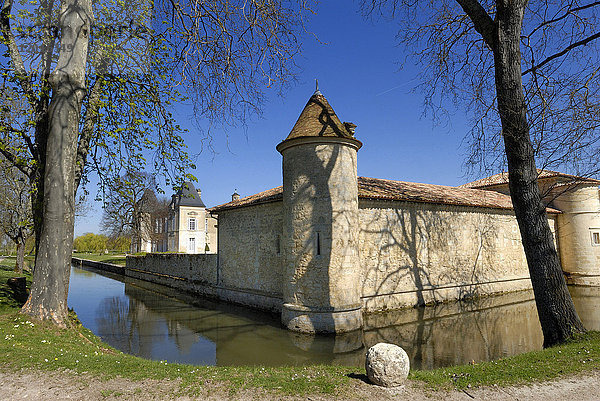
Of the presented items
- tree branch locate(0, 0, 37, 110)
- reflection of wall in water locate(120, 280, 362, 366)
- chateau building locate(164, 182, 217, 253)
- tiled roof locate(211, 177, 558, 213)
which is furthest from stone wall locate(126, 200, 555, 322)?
chateau building locate(164, 182, 217, 253)

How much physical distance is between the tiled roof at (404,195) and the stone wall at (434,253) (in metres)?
0.30

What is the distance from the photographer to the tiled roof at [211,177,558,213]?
1268 centimetres

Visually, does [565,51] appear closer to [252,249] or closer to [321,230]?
[321,230]

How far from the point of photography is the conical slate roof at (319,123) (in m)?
10.4

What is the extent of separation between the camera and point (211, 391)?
4.14 metres

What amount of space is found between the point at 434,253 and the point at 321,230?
6080 millimetres

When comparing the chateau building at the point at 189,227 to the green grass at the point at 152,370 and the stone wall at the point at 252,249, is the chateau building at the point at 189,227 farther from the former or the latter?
the green grass at the point at 152,370

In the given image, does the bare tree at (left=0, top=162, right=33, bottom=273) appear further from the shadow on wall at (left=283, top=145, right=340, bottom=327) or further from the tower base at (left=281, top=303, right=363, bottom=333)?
the tower base at (left=281, top=303, right=363, bottom=333)

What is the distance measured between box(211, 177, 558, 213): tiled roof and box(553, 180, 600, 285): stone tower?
13.3 ft

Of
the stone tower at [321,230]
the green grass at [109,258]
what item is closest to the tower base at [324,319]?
the stone tower at [321,230]

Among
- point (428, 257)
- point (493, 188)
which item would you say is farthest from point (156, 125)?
point (493, 188)

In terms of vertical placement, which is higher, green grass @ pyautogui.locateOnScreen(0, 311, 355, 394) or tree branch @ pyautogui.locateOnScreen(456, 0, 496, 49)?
tree branch @ pyautogui.locateOnScreen(456, 0, 496, 49)

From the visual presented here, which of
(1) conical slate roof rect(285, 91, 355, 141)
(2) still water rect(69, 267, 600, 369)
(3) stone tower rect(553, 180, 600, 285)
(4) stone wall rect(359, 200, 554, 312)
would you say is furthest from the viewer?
(3) stone tower rect(553, 180, 600, 285)

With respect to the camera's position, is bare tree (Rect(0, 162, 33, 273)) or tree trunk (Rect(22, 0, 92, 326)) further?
bare tree (Rect(0, 162, 33, 273))
